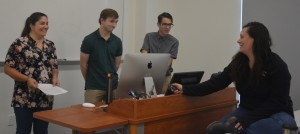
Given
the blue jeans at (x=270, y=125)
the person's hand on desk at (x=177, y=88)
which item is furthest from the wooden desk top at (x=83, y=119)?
the blue jeans at (x=270, y=125)

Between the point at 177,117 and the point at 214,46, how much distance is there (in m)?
2.19

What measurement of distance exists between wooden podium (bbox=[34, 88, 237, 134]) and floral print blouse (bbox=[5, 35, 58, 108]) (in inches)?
21.6

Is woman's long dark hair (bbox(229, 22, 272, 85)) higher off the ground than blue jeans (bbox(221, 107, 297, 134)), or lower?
higher

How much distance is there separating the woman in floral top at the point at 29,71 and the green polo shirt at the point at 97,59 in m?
0.36

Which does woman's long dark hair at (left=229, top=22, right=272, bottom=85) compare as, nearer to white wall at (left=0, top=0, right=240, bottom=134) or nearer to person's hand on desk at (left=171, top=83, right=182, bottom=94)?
person's hand on desk at (left=171, top=83, right=182, bottom=94)

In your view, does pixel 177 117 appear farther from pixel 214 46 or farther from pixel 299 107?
pixel 214 46

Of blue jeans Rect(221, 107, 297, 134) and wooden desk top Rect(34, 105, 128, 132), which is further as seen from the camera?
blue jeans Rect(221, 107, 297, 134)

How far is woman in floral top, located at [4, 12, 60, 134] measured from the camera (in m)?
2.59

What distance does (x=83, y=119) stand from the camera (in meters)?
1.92

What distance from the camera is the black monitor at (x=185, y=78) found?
2.42 m

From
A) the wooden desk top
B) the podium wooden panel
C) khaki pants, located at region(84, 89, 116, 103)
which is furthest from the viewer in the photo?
khaki pants, located at region(84, 89, 116, 103)

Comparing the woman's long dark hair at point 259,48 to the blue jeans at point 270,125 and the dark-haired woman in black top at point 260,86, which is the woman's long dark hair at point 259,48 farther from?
the blue jeans at point 270,125

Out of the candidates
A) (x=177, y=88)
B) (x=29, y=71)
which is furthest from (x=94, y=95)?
(x=177, y=88)

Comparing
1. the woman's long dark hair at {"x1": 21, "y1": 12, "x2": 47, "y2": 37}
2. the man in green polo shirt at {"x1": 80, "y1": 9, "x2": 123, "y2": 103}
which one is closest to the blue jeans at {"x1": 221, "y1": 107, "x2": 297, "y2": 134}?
the man in green polo shirt at {"x1": 80, "y1": 9, "x2": 123, "y2": 103}
